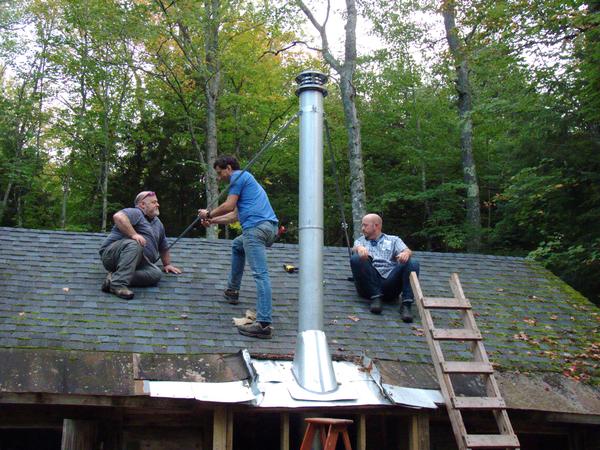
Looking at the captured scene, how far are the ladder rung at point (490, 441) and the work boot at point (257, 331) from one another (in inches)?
80.6

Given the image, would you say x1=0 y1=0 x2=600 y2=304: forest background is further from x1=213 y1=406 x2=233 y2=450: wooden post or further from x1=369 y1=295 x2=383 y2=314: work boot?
x1=213 y1=406 x2=233 y2=450: wooden post

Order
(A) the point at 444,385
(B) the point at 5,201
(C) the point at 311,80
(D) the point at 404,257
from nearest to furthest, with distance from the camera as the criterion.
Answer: (A) the point at 444,385, (C) the point at 311,80, (D) the point at 404,257, (B) the point at 5,201

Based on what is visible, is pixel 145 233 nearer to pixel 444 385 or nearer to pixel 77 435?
pixel 77 435

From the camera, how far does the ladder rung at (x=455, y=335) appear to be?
5.35 metres

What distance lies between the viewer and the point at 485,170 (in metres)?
18.3

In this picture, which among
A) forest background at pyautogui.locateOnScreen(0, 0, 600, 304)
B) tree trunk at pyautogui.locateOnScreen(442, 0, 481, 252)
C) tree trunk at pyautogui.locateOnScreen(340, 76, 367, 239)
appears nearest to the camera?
forest background at pyautogui.locateOnScreen(0, 0, 600, 304)

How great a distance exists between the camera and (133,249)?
6312 millimetres

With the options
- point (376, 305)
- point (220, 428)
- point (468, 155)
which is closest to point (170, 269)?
point (376, 305)

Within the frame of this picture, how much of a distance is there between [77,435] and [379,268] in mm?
3481

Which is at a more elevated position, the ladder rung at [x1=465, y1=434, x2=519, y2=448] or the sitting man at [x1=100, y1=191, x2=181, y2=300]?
the sitting man at [x1=100, y1=191, x2=181, y2=300]

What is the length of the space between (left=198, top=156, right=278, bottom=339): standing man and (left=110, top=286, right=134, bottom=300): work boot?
3.33 ft

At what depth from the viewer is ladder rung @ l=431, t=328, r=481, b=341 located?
535 centimetres

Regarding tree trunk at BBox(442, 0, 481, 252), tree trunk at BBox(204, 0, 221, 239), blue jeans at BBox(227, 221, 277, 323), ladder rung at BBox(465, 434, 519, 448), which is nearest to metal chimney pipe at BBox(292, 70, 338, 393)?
blue jeans at BBox(227, 221, 277, 323)

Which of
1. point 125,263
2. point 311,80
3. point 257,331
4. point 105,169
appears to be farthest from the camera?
point 105,169
